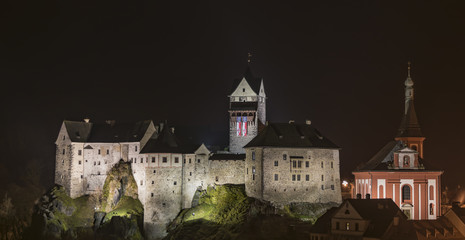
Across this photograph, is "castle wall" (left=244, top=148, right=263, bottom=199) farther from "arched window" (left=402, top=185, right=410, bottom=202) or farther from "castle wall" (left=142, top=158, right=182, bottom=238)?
"arched window" (left=402, top=185, right=410, bottom=202)

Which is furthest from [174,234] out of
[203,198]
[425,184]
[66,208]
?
[425,184]

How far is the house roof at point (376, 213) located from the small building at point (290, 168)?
12475mm

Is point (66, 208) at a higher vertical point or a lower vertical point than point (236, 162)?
lower

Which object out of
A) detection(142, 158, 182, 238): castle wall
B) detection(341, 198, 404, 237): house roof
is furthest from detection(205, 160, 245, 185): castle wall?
detection(341, 198, 404, 237): house roof

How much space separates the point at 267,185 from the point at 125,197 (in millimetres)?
21489

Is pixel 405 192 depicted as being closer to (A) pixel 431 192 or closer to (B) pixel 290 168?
(A) pixel 431 192

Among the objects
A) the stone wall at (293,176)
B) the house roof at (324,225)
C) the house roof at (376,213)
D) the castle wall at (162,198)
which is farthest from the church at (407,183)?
the castle wall at (162,198)

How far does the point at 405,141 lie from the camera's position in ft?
335

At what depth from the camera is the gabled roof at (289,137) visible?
94.3 m

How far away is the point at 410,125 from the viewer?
103 meters

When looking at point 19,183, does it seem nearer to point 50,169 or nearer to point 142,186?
point 50,169

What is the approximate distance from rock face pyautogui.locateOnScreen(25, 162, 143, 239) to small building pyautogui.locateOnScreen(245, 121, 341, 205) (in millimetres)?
17140

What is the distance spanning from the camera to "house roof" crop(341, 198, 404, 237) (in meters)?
74.6

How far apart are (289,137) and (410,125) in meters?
18.6
